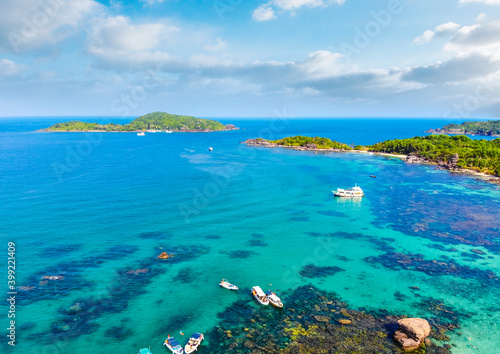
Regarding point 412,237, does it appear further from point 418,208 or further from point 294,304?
point 294,304

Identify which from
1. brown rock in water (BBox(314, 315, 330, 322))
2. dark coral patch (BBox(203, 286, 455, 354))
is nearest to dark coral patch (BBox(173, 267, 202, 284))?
dark coral patch (BBox(203, 286, 455, 354))

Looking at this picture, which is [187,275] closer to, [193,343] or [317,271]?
[193,343]

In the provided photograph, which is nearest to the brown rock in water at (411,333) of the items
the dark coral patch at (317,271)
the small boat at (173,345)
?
the dark coral patch at (317,271)

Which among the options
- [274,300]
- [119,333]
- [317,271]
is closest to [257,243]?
[317,271]

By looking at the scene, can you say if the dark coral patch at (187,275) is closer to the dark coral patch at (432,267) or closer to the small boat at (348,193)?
the dark coral patch at (432,267)

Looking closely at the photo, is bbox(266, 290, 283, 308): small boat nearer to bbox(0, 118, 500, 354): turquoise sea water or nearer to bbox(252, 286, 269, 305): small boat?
bbox(252, 286, 269, 305): small boat

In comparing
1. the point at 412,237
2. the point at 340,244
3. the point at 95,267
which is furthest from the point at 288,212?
the point at 95,267

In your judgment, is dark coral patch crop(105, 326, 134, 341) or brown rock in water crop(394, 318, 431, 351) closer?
brown rock in water crop(394, 318, 431, 351)
